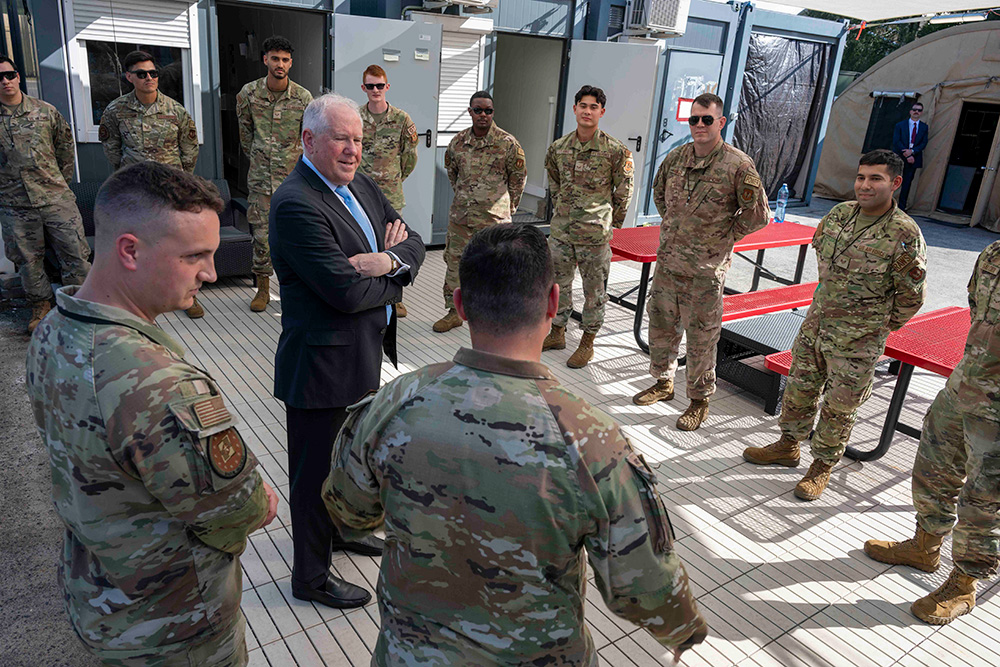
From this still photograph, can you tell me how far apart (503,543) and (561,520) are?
0.34 ft

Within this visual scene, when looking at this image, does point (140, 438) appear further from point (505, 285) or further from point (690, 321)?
point (690, 321)

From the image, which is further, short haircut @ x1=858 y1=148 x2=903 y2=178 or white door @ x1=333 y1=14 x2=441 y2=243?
white door @ x1=333 y1=14 x2=441 y2=243

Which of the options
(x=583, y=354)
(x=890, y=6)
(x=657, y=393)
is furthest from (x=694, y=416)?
(x=890, y=6)

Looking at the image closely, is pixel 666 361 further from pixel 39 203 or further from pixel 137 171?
pixel 39 203

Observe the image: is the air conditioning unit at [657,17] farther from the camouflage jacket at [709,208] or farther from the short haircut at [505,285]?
the short haircut at [505,285]

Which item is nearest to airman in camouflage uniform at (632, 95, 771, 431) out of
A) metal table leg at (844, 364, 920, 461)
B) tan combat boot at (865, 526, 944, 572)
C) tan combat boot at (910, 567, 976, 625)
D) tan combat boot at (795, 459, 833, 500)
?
tan combat boot at (795, 459, 833, 500)

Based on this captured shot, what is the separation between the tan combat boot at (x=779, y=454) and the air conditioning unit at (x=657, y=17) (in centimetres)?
543

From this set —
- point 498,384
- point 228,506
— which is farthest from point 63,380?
point 498,384

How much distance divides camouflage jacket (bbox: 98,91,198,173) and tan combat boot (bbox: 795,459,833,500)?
181 inches

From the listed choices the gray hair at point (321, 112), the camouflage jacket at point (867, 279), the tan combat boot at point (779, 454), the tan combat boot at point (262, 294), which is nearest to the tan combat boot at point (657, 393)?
the tan combat boot at point (779, 454)

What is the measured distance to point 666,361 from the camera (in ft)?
13.8

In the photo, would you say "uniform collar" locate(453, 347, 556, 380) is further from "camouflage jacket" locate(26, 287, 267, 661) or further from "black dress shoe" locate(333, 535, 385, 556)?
"black dress shoe" locate(333, 535, 385, 556)

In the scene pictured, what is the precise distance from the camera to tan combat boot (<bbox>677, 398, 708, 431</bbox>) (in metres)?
4.00

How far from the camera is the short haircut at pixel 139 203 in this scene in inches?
47.5
